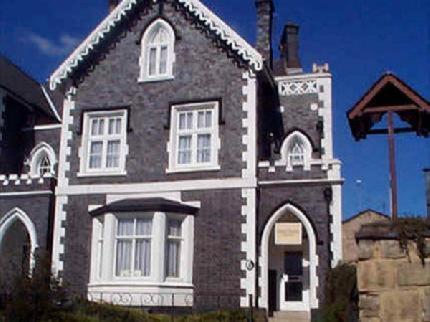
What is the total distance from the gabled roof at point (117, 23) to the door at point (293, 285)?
750 centimetres

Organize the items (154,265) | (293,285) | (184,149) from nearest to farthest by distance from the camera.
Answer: (154,265), (184,149), (293,285)

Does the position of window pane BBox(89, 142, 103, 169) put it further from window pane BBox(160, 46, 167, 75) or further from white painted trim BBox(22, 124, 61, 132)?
window pane BBox(160, 46, 167, 75)

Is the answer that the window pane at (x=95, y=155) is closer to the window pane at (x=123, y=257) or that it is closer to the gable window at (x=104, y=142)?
the gable window at (x=104, y=142)

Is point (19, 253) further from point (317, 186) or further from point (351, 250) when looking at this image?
point (351, 250)

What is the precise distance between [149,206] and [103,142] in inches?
163

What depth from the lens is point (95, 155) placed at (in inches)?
974

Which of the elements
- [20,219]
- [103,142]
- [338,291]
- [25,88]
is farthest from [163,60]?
[338,291]

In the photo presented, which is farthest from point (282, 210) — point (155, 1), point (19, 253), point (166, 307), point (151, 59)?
point (19, 253)

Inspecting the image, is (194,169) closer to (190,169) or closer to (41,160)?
(190,169)

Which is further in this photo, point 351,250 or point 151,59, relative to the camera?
point 351,250

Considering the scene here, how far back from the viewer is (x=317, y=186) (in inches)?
865

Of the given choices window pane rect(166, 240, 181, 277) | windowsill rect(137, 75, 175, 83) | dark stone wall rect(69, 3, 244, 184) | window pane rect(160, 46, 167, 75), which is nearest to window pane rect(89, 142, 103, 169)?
dark stone wall rect(69, 3, 244, 184)

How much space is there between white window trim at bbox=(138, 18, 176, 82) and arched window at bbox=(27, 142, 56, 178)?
587cm

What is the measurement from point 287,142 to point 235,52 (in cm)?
458
